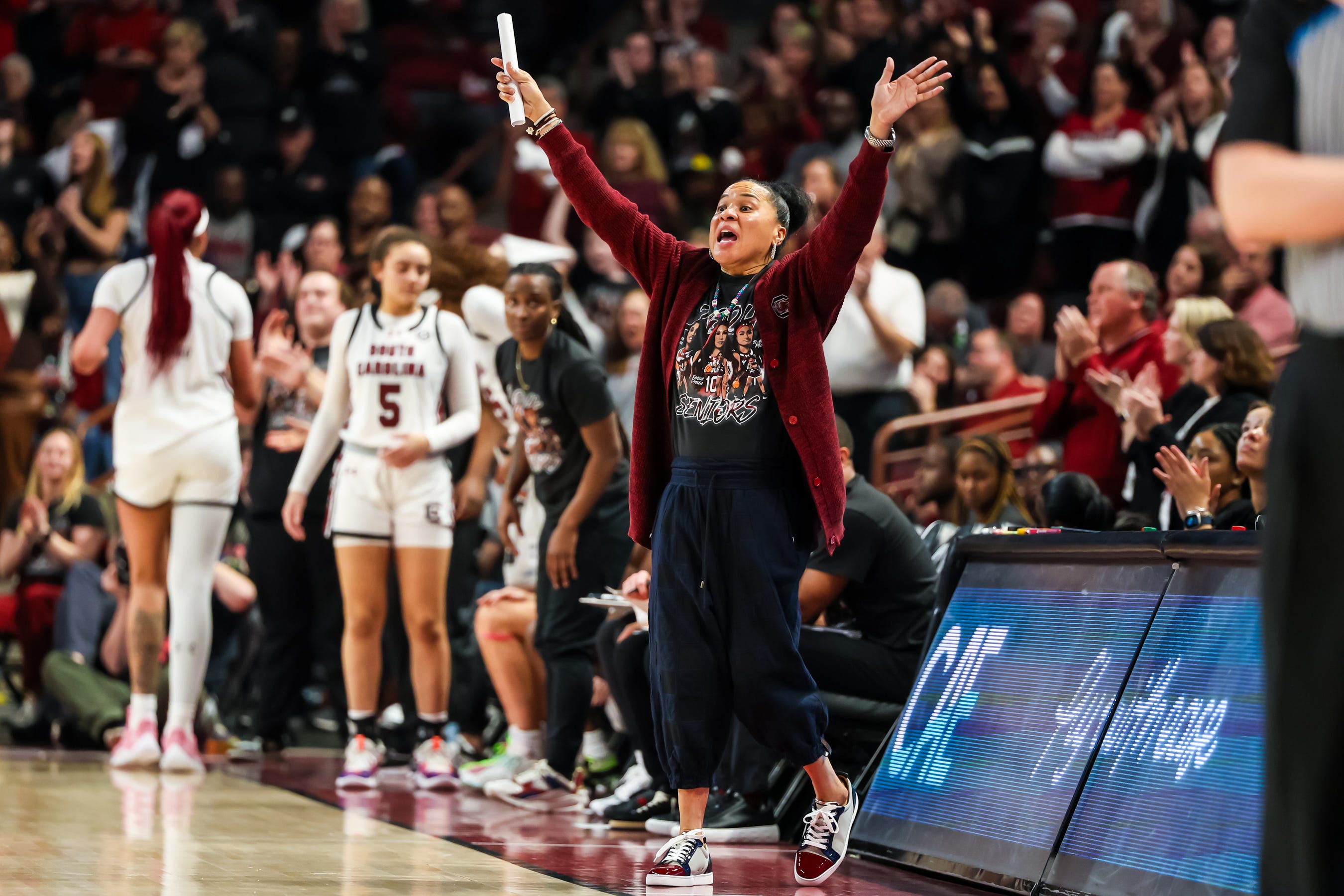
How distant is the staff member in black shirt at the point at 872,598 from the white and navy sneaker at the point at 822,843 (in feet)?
2.73

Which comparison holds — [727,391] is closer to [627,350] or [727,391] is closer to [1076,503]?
[1076,503]

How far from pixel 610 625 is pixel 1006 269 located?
564 centimetres

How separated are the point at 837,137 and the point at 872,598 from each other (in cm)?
583

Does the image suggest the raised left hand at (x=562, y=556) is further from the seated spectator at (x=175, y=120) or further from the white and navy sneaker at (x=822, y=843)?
the seated spectator at (x=175, y=120)

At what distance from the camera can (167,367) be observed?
695 cm

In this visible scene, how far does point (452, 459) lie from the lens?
7797mm

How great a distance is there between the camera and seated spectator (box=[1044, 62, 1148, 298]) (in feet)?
32.7

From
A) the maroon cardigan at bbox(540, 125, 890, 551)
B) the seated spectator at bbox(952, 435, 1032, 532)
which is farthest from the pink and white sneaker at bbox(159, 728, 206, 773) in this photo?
the seated spectator at bbox(952, 435, 1032, 532)

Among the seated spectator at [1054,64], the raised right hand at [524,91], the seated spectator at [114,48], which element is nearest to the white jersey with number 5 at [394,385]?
→ the raised right hand at [524,91]

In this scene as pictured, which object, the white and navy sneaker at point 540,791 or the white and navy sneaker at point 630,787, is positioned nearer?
the white and navy sneaker at point 630,787

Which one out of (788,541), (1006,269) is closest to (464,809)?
(788,541)

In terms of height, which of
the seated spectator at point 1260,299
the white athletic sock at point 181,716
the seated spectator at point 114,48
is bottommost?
the white athletic sock at point 181,716

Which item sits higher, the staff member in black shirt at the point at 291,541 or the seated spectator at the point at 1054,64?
the seated spectator at the point at 1054,64

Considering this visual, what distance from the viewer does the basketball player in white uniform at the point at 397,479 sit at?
21.6 feet
